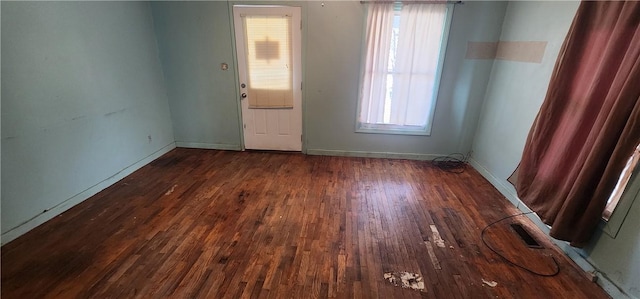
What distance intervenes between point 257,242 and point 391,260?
3.49 ft

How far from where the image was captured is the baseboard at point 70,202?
2088 millimetres

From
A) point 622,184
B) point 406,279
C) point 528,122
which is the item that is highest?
point 528,122

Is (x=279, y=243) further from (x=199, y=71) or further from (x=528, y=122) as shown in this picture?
(x=199, y=71)

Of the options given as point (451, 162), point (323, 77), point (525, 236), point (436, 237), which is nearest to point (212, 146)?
point (323, 77)

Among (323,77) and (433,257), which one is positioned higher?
(323,77)

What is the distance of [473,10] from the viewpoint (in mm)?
3184

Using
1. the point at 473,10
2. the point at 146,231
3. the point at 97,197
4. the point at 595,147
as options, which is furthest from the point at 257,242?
the point at 473,10

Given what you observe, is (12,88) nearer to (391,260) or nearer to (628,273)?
(391,260)

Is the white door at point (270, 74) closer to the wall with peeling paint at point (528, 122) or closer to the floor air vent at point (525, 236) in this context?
the wall with peeling paint at point (528, 122)

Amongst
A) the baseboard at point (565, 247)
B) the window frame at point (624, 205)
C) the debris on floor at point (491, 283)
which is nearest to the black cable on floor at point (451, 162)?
the baseboard at point (565, 247)

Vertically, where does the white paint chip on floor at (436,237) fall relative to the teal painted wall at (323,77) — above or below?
below

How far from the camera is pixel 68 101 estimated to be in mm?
2477

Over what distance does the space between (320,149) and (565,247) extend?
9.44ft

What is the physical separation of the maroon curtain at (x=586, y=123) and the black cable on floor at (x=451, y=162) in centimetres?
133
